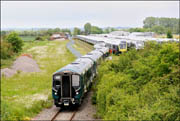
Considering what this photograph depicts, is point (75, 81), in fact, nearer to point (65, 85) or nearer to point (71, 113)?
point (65, 85)

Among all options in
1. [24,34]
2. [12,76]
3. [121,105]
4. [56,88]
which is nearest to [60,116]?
[56,88]

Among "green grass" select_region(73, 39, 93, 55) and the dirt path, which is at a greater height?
Result: "green grass" select_region(73, 39, 93, 55)

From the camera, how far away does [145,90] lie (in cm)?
1085

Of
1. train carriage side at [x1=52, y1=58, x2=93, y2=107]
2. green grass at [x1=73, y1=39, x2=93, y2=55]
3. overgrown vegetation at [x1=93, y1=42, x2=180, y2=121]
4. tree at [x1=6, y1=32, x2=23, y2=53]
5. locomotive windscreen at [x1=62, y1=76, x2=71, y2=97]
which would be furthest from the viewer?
tree at [x1=6, y1=32, x2=23, y2=53]

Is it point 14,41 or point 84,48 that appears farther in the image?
point 84,48

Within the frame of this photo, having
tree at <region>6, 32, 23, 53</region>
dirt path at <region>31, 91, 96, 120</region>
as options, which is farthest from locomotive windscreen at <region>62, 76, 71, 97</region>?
tree at <region>6, 32, 23, 53</region>

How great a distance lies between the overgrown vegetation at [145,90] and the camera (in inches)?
340

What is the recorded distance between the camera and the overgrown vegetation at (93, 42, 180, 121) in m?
8.64

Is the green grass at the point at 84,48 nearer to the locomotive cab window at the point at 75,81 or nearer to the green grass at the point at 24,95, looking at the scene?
the green grass at the point at 24,95

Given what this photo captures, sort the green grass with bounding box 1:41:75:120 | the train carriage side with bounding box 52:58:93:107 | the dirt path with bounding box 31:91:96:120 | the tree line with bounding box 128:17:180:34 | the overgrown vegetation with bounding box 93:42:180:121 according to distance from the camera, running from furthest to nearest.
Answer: the tree line with bounding box 128:17:180:34 < the green grass with bounding box 1:41:75:120 < the train carriage side with bounding box 52:58:93:107 < the dirt path with bounding box 31:91:96:120 < the overgrown vegetation with bounding box 93:42:180:121

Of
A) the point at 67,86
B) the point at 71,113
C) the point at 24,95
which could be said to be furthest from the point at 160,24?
the point at 71,113

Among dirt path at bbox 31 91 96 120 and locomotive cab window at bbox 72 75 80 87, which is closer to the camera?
dirt path at bbox 31 91 96 120

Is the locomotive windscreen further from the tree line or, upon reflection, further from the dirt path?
the tree line

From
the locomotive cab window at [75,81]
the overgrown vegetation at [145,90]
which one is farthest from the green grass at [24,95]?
the overgrown vegetation at [145,90]
